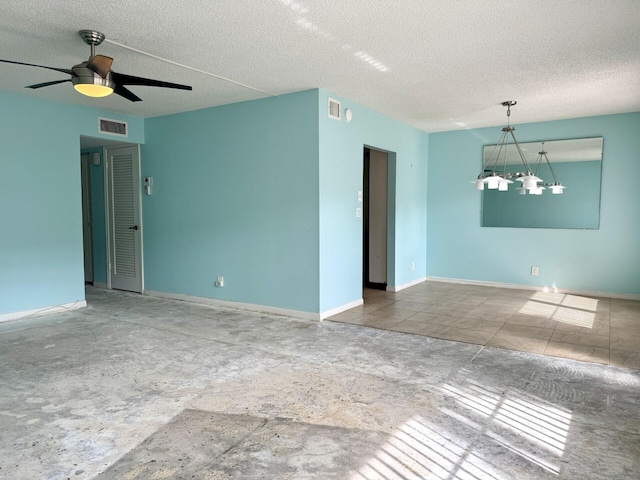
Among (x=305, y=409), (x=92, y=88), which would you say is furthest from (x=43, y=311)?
(x=305, y=409)

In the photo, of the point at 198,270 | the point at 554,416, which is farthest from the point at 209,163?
the point at 554,416

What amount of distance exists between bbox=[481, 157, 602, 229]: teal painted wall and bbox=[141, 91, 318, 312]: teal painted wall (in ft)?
11.4

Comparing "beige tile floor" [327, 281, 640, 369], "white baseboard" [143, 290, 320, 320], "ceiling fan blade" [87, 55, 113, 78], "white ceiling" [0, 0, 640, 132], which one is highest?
"white ceiling" [0, 0, 640, 132]

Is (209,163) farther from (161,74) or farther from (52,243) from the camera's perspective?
(52,243)

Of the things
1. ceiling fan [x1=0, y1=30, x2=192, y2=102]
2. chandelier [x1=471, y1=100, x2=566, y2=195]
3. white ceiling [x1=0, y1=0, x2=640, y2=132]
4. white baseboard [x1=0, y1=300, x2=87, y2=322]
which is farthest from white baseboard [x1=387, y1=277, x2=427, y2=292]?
ceiling fan [x1=0, y1=30, x2=192, y2=102]

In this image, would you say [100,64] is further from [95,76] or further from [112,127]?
[112,127]

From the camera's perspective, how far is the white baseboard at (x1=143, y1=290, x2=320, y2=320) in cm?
486

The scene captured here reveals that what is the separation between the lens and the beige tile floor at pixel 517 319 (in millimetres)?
3848

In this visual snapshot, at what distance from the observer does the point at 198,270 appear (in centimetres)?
568

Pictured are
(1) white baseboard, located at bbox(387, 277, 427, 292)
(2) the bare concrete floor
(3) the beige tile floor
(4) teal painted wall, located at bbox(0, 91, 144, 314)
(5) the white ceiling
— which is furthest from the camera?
(1) white baseboard, located at bbox(387, 277, 427, 292)

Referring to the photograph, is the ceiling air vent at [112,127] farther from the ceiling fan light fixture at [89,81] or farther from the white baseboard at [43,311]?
the ceiling fan light fixture at [89,81]

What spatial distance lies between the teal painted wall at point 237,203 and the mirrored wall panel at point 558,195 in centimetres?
351

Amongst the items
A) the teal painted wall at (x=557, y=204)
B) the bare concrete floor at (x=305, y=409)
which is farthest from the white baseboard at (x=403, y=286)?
the bare concrete floor at (x=305, y=409)

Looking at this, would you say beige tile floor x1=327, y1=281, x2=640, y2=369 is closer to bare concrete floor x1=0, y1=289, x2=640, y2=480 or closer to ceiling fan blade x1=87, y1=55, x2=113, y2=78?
bare concrete floor x1=0, y1=289, x2=640, y2=480
